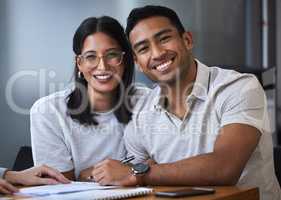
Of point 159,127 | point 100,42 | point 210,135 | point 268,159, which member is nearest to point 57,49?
point 100,42

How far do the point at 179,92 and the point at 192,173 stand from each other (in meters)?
0.55

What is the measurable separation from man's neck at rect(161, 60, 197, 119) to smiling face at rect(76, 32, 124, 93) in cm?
27

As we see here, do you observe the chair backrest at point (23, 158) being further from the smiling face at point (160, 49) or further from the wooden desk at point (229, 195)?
the wooden desk at point (229, 195)

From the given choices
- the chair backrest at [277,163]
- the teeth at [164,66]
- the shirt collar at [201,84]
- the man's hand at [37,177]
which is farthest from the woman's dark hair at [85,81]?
the chair backrest at [277,163]

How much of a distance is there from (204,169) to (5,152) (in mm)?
1219

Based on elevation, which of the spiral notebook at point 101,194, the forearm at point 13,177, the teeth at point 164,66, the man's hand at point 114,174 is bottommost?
the forearm at point 13,177

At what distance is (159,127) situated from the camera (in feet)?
6.49

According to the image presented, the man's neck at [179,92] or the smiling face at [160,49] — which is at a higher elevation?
the smiling face at [160,49]

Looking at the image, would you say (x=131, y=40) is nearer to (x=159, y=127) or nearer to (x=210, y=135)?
(x=159, y=127)

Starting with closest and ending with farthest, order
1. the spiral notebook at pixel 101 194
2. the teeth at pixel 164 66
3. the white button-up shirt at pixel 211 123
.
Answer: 1. the spiral notebook at pixel 101 194
2. the white button-up shirt at pixel 211 123
3. the teeth at pixel 164 66

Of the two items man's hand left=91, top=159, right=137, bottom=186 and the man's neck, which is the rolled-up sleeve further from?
man's hand left=91, top=159, right=137, bottom=186

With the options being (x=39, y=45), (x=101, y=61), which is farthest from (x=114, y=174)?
(x=39, y=45)

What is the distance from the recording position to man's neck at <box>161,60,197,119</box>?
6.61 feet

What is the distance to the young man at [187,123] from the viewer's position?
1.59 meters
